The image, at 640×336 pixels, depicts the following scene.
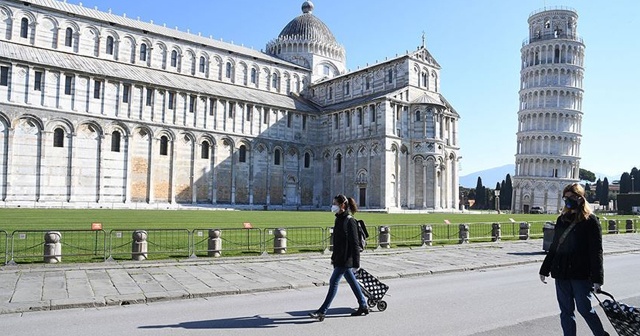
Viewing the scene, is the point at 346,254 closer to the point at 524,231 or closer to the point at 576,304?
the point at 576,304

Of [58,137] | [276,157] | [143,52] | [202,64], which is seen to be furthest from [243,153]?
[58,137]

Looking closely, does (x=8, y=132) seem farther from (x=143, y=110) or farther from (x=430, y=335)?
(x=430, y=335)

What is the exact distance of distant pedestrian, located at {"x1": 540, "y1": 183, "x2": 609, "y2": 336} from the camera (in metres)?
5.89

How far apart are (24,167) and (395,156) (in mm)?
34356

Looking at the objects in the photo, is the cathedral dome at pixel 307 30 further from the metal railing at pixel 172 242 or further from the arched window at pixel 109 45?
the metal railing at pixel 172 242

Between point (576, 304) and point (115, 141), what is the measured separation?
45850mm

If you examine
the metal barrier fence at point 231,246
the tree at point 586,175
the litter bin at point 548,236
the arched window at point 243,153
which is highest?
the tree at point 586,175

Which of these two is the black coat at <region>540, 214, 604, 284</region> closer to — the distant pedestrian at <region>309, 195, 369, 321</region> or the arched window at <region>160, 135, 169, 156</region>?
the distant pedestrian at <region>309, 195, 369, 321</region>

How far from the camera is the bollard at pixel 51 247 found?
12.8 metres

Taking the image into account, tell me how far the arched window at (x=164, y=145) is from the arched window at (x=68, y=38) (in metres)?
12.6

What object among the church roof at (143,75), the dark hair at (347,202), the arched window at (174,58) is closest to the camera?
the dark hair at (347,202)

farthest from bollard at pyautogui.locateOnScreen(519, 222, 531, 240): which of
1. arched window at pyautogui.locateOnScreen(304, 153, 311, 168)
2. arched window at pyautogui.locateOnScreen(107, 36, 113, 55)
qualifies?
arched window at pyautogui.locateOnScreen(107, 36, 113, 55)

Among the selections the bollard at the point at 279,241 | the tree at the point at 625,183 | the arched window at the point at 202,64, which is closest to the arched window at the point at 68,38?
the arched window at the point at 202,64

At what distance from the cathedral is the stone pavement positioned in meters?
32.7
